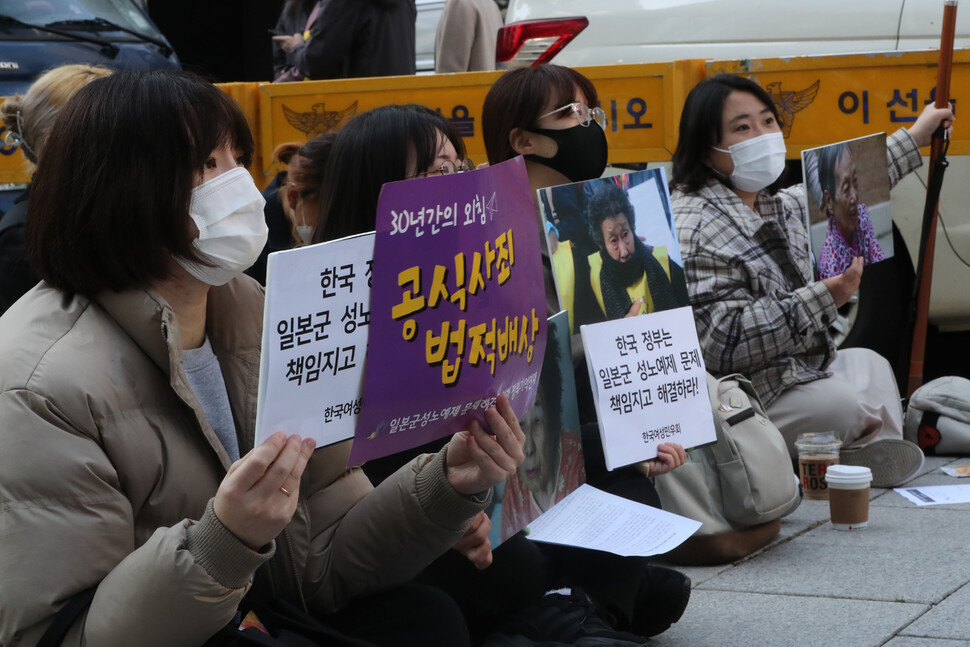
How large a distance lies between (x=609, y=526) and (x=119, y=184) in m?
1.25

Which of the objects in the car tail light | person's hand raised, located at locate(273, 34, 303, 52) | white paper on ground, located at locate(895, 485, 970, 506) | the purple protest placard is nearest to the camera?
the purple protest placard

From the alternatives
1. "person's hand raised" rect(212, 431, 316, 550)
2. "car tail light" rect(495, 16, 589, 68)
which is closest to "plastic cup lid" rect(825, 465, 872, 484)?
"person's hand raised" rect(212, 431, 316, 550)

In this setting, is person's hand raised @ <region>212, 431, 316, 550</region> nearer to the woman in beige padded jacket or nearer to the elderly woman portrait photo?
the woman in beige padded jacket

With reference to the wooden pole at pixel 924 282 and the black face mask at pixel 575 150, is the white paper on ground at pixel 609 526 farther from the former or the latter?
the wooden pole at pixel 924 282

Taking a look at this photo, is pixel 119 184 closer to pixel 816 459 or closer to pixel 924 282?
pixel 816 459

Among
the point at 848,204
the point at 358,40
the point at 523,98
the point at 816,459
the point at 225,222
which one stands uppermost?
the point at 225,222

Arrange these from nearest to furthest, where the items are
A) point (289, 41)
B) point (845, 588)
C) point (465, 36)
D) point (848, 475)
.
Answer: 1. point (845, 588)
2. point (848, 475)
3. point (465, 36)
4. point (289, 41)

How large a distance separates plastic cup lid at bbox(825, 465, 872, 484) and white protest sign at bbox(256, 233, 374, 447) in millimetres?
2357

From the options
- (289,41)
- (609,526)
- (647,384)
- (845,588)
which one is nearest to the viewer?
(609,526)

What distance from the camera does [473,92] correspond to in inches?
225

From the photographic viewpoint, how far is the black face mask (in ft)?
11.4

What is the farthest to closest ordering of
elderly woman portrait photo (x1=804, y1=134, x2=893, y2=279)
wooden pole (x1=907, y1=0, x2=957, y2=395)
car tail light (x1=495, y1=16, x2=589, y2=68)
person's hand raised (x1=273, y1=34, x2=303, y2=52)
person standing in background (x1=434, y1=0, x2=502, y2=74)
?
person's hand raised (x1=273, y1=34, x2=303, y2=52) → person standing in background (x1=434, y1=0, x2=502, y2=74) → car tail light (x1=495, y1=16, x2=589, y2=68) → wooden pole (x1=907, y1=0, x2=957, y2=395) → elderly woman portrait photo (x1=804, y1=134, x2=893, y2=279)

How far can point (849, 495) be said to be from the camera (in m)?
3.73

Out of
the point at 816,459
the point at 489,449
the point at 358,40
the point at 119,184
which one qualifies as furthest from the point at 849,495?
the point at 358,40
